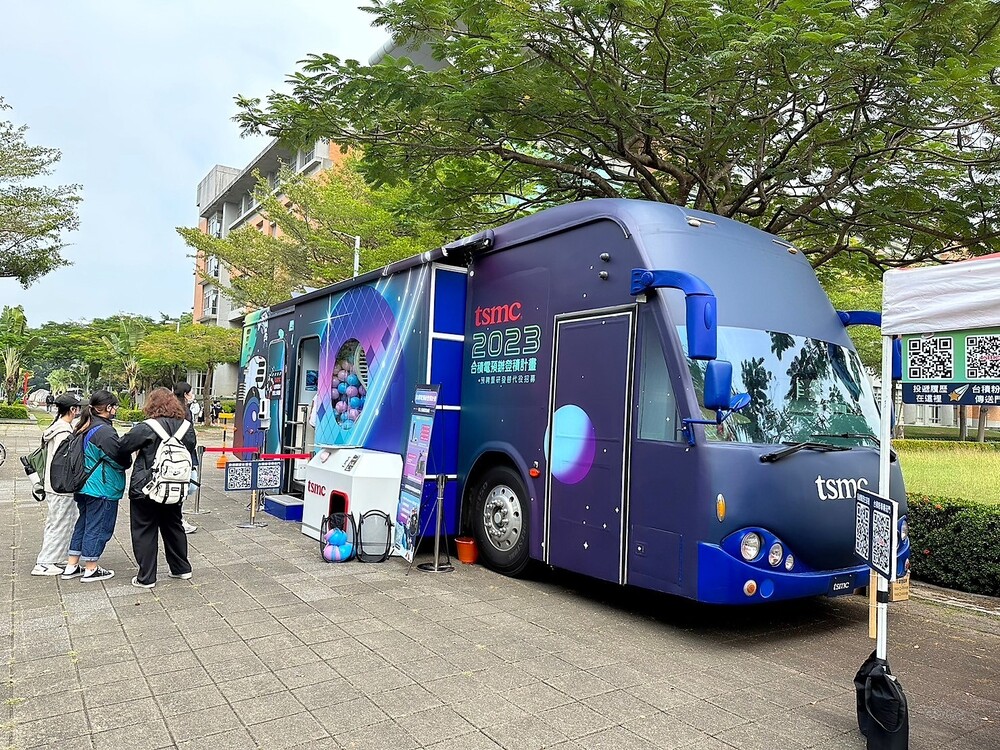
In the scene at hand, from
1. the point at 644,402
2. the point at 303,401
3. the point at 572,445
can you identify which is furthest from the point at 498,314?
the point at 303,401

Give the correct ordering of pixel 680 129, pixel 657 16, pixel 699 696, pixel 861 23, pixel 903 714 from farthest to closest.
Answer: pixel 680 129
pixel 657 16
pixel 861 23
pixel 699 696
pixel 903 714

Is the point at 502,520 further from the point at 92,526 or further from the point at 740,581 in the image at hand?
the point at 92,526

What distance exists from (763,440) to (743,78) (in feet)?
12.1

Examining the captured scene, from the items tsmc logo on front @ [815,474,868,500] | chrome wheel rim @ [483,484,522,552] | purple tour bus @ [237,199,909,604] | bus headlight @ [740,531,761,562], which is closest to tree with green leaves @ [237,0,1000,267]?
purple tour bus @ [237,199,909,604]

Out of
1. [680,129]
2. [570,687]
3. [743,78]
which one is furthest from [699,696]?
[680,129]

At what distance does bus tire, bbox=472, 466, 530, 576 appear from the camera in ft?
21.8

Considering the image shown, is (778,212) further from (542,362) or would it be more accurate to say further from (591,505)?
(591,505)

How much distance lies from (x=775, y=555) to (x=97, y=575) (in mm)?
5513

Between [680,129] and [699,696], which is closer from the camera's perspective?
[699,696]

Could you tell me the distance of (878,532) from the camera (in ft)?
12.3

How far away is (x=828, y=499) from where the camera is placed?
17.1 ft

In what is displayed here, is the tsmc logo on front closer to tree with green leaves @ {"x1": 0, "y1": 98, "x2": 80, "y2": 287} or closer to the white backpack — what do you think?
the white backpack

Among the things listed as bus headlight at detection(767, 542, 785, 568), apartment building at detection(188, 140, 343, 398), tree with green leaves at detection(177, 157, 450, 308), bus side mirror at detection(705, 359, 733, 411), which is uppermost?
apartment building at detection(188, 140, 343, 398)

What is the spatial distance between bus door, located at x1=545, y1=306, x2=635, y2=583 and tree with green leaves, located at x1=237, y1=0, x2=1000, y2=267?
2.59 m
